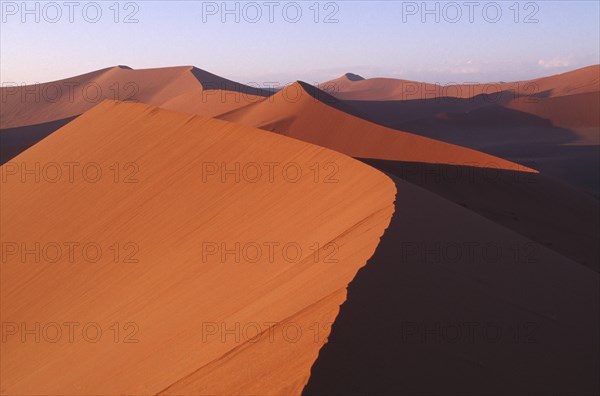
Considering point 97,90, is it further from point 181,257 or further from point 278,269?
point 278,269

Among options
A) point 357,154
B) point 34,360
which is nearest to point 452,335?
point 34,360

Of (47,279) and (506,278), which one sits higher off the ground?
(506,278)

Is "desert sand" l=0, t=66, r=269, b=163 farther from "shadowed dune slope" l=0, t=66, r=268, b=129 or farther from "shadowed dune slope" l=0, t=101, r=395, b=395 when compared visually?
"shadowed dune slope" l=0, t=101, r=395, b=395

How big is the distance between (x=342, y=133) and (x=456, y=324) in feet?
51.3

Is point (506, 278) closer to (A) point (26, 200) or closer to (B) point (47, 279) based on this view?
(B) point (47, 279)

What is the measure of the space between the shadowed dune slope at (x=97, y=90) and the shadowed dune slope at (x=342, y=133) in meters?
23.6

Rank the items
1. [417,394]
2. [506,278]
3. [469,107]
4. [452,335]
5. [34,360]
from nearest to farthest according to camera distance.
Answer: [417,394], [452,335], [506,278], [34,360], [469,107]

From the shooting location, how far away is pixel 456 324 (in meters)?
3.82

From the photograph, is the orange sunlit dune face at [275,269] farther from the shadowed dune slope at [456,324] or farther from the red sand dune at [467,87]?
the red sand dune at [467,87]

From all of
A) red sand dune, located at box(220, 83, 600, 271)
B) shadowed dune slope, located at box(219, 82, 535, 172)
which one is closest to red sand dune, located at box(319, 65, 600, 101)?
shadowed dune slope, located at box(219, 82, 535, 172)

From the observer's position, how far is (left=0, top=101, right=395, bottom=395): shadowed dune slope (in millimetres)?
4059

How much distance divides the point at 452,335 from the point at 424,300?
0.39 m

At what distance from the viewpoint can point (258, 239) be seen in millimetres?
6852

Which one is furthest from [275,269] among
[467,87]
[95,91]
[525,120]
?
[467,87]
